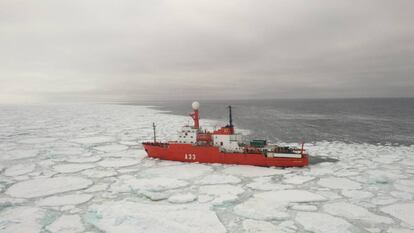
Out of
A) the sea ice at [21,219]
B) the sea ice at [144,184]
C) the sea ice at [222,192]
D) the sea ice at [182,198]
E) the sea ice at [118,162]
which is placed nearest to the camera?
the sea ice at [21,219]

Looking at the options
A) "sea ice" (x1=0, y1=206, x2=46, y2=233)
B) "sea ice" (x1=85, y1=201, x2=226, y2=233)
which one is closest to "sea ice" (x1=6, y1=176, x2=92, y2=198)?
"sea ice" (x1=0, y1=206, x2=46, y2=233)

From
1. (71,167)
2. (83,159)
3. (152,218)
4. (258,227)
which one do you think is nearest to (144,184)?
(152,218)

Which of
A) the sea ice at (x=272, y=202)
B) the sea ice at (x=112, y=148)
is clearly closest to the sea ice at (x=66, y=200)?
the sea ice at (x=272, y=202)

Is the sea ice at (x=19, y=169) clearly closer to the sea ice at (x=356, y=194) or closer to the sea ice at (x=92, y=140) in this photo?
the sea ice at (x=92, y=140)

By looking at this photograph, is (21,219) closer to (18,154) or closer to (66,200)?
(66,200)

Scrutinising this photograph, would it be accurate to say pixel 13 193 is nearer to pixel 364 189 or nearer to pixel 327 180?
pixel 327 180

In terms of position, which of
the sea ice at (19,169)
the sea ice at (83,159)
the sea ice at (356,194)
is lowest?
the sea ice at (356,194)
